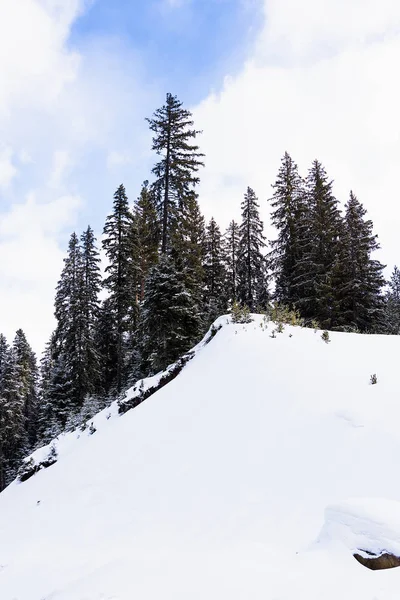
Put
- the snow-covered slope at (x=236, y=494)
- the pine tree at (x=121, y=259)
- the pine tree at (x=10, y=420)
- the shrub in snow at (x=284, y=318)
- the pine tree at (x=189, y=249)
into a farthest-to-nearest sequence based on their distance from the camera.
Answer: the pine tree at (x=10, y=420) → the pine tree at (x=121, y=259) → the pine tree at (x=189, y=249) → the shrub in snow at (x=284, y=318) → the snow-covered slope at (x=236, y=494)

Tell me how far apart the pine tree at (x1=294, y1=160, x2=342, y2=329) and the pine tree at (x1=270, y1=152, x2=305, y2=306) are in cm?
51

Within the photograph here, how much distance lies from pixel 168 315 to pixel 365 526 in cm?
1317

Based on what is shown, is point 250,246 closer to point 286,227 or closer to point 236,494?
point 286,227

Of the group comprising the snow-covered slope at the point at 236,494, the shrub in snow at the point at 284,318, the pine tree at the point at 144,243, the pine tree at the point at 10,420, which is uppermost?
the pine tree at the point at 144,243

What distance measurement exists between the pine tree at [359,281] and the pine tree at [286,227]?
12.0ft

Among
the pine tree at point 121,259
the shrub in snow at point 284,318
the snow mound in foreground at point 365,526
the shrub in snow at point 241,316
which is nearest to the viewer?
the snow mound in foreground at point 365,526

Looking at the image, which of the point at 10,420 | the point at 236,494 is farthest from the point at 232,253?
the point at 236,494

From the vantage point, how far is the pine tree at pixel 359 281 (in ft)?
75.4

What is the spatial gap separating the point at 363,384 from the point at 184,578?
4.91 meters

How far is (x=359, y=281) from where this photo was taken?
22891mm

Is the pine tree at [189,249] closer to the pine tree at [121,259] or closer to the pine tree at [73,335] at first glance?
the pine tree at [121,259]

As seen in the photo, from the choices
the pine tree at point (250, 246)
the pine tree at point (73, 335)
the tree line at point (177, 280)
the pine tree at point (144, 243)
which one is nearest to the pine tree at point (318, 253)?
the tree line at point (177, 280)

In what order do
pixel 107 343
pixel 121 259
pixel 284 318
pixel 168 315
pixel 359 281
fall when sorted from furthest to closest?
pixel 107 343
pixel 121 259
pixel 359 281
pixel 168 315
pixel 284 318

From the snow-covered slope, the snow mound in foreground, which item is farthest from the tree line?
the snow mound in foreground
